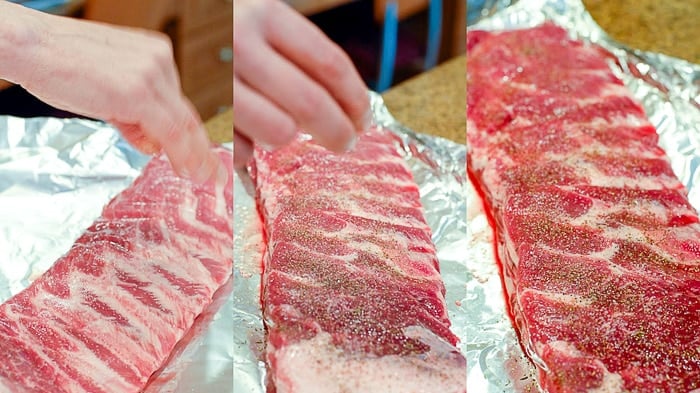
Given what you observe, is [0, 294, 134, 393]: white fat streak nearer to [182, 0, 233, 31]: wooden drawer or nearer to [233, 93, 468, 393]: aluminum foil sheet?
[233, 93, 468, 393]: aluminum foil sheet

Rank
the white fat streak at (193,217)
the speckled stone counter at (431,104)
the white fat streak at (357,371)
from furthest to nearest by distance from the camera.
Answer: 1. the speckled stone counter at (431,104)
2. the white fat streak at (193,217)
3. the white fat streak at (357,371)

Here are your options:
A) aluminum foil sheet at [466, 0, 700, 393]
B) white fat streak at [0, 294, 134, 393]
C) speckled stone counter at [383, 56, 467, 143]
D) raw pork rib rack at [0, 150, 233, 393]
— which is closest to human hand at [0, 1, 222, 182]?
raw pork rib rack at [0, 150, 233, 393]

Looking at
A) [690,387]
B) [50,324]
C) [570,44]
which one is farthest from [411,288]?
[570,44]

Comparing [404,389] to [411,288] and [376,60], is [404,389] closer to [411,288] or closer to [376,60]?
[411,288]

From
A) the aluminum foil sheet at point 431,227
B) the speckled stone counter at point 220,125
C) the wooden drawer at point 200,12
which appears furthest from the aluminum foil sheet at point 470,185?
the wooden drawer at point 200,12

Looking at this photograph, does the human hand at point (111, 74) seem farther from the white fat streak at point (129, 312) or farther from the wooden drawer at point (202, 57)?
the white fat streak at point (129, 312)

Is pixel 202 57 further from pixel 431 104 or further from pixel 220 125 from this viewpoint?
pixel 431 104
